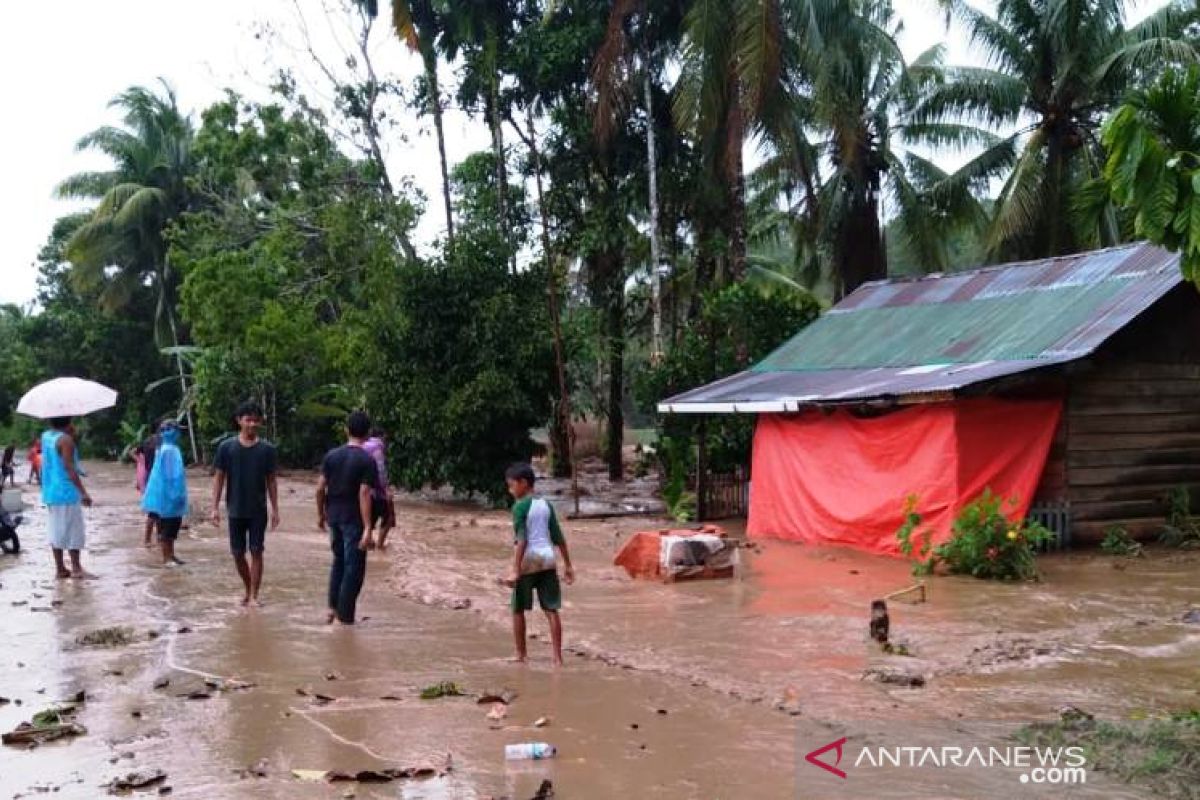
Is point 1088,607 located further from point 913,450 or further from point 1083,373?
point 1083,373

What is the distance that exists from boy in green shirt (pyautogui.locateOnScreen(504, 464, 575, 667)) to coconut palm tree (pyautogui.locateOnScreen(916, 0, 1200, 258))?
18.4 meters

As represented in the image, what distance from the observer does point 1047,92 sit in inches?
952

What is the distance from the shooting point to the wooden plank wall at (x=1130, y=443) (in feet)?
44.1

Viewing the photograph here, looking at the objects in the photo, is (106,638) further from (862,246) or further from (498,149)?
(862,246)

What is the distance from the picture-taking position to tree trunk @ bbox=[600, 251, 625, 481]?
25984 millimetres

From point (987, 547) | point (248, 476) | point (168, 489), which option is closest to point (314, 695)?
point (248, 476)

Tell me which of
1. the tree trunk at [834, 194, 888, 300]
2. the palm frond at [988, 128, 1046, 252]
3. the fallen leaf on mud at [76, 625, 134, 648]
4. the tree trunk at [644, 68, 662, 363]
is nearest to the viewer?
the fallen leaf on mud at [76, 625, 134, 648]

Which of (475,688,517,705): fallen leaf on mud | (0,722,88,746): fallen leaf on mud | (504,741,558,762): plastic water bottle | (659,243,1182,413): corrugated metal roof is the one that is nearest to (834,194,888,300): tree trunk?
(659,243,1182,413): corrugated metal roof

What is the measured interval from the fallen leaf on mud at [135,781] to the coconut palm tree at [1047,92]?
21.4 m

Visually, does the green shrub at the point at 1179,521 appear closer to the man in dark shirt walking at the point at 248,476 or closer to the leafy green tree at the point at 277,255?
the man in dark shirt walking at the point at 248,476

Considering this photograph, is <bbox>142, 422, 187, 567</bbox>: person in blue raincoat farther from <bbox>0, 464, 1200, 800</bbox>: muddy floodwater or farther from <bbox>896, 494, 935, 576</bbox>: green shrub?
<bbox>896, 494, 935, 576</bbox>: green shrub

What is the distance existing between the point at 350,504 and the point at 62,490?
3.70m

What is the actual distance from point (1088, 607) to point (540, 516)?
17.4 ft

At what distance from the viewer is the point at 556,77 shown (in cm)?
2412
